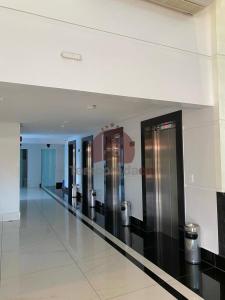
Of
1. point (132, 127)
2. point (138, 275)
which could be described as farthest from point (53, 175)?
point (138, 275)

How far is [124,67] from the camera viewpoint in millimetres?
2943

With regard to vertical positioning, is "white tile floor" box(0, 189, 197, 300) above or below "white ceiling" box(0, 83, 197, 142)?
below

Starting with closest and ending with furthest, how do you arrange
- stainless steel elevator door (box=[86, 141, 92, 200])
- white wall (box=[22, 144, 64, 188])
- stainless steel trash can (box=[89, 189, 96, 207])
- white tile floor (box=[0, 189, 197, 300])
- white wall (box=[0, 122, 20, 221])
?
white tile floor (box=[0, 189, 197, 300])
white wall (box=[0, 122, 20, 221])
stainless steel trash can (box=[89, 189, 96, 207])
stainless steel elevator door (box=[86, 141, 92, 200])
white wall (box=[22, 144, 64, 188])

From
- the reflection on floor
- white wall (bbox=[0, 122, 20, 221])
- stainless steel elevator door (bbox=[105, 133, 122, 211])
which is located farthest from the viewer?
stainless steel elevator door (bbox=[105, 133, 122, 211])

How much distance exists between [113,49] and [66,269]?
3.06m

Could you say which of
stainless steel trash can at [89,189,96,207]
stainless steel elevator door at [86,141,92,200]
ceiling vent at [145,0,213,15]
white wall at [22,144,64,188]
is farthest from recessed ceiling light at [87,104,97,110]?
white wall at [22,144,64,188]

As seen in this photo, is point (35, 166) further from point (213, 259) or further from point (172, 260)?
point (213, 259)

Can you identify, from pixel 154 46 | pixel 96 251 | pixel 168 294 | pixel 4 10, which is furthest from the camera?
pixel 96 251

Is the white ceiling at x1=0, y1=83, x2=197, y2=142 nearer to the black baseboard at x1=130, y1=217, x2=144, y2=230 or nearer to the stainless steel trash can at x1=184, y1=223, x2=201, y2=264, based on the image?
the stainless steel trash can at x1=184, y1=223, x2=201, y2=264

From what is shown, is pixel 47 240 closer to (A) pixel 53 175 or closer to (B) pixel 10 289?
(B) pixel 10 289

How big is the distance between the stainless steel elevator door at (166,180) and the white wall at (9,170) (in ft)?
12.8

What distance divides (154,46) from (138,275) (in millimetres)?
3083

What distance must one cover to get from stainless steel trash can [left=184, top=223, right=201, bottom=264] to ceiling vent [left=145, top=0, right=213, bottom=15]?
125 inches

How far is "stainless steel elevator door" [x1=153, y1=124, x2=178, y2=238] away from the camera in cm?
474
